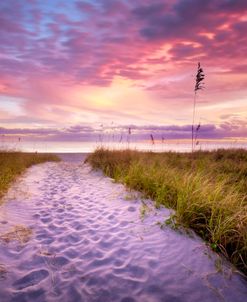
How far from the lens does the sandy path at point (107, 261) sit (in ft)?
9.32

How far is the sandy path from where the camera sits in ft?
9.32

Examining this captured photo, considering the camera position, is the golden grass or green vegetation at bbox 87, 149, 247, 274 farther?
the golden grass

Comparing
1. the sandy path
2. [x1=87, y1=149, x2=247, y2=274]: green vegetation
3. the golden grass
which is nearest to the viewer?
the sandy path

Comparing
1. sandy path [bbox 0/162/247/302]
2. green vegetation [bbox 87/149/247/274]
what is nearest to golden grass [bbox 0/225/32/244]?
sandy path [bbox 0/162/247/302]

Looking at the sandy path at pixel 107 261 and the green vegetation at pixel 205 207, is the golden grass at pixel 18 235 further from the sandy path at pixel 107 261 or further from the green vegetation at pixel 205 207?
the green vegetation at pixel 205 207

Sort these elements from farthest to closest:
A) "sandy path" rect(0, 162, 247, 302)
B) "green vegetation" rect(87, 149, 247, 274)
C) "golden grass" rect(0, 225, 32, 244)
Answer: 1. "golden grass" rect(0, 225, 32, 244)
2. "green vegetation" rect(87, 149, 247, 274)
3. "sandy path" rect(0, 162, 247, 302)

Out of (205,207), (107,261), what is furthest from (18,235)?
(205,207)

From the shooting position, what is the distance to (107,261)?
346 cm

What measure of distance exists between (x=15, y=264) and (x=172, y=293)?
83.3 inches

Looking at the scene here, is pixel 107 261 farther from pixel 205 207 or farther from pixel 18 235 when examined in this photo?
pixel 205 207

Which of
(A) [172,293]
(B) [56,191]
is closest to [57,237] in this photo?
(A) [172,293]

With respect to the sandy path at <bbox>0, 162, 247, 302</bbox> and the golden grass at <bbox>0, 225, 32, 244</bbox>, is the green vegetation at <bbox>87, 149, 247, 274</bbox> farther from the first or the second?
the golden grass at <bbox>0, 225, 32, 244</bbox>

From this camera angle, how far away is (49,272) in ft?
10.5

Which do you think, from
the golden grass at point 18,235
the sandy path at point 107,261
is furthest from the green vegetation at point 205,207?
the golden grass at point 18,235
